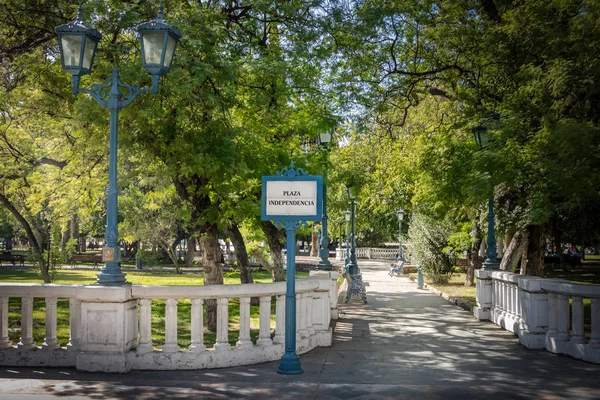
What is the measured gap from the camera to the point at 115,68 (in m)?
8.22

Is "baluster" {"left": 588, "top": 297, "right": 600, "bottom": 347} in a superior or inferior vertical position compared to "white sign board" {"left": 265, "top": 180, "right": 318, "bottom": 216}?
inferior

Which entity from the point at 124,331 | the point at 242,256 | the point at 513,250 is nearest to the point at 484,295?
the point at 513,250

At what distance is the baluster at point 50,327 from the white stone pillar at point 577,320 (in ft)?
25.4

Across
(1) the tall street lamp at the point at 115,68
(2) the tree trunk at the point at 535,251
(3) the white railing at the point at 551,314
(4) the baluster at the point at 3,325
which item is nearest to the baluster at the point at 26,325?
(4) the baluster at the point at 3,325

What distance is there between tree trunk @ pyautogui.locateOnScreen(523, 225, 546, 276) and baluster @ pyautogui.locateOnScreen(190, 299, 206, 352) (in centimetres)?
1342

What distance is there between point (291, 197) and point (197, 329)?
7.52 feet

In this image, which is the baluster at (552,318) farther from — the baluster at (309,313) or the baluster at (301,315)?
the baluster at (301,315)

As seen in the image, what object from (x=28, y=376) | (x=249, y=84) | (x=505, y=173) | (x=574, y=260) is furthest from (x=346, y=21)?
(x=574, y=260)

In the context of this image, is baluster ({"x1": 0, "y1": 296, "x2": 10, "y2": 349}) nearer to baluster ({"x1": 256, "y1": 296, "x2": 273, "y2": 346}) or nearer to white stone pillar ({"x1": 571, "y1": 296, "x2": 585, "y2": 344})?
baluster ({"x1": 256, "y1": 296, "x2": 273, "y2": 346})

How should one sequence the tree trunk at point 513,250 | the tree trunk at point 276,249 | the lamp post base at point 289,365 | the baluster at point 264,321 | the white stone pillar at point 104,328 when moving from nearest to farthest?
the white stone pillar at point 104,328, the lamp post base at point 289,365, the baluster at point 264,321, the tree trunk at point 276,249, the tree trunk at point 513,250

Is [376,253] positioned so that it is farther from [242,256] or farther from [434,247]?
[242,256]

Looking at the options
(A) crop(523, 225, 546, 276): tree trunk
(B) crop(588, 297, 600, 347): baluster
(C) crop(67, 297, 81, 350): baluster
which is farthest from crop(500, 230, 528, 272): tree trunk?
(C) crop(67, 297, 81, 350): baluster

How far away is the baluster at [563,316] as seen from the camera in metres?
9.56

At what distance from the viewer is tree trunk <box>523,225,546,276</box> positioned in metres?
18.7
